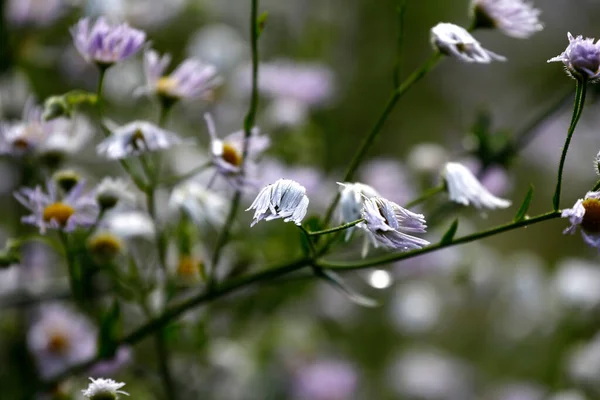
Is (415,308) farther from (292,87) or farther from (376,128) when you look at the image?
(376,128)

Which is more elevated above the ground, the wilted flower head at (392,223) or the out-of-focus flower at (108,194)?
the out-of-focus flower at (108,194)

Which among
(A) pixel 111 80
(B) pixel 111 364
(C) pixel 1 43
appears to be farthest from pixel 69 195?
(A) pixel 111 80

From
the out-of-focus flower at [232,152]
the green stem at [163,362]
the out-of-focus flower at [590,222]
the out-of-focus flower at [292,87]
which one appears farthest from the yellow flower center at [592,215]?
the out-of-focus flower at [292,87]

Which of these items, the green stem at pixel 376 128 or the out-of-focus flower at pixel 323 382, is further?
the out-of-focus flower at pixel 323 382

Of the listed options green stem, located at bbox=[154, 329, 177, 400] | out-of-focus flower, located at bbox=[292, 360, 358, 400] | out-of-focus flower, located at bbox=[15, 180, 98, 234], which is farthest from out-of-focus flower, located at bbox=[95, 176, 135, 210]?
out-of-focus flower, located at bbox=[292, 360, 358, 400]

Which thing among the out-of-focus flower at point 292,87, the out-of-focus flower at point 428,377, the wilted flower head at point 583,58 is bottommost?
the wilted flower head at point 583,58

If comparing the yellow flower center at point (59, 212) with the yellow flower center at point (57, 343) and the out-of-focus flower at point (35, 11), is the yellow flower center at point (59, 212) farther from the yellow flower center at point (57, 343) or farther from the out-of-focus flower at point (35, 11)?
the out-of-focus flower at point (35, 11)
